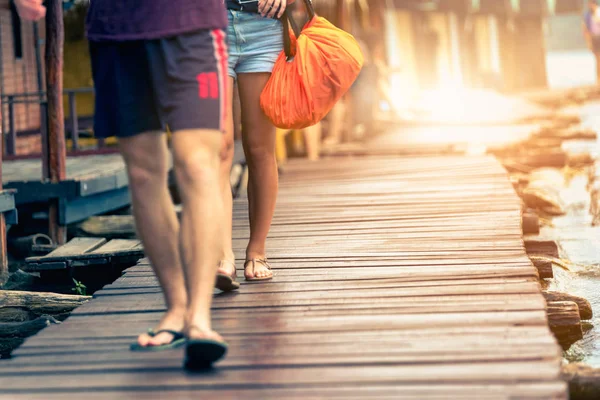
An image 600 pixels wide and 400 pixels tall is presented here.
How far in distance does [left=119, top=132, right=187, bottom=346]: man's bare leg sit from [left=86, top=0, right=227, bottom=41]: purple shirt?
33 cm

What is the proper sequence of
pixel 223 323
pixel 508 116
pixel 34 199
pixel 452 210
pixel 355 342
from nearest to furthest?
pixel 355 342, pixel 223 323, pixel 452 210, pixel 34 199, pixel 508 116

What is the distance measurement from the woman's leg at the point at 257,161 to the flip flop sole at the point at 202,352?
1335 millimetres

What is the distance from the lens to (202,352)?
3029mm

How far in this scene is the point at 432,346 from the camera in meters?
3.26

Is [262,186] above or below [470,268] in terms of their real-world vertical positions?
above

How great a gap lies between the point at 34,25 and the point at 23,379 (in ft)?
34.3

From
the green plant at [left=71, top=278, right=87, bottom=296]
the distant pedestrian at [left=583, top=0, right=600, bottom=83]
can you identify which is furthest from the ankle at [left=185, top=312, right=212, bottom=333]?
the distant pedestrian at [left=583, top=0, right=600, bottom=83]

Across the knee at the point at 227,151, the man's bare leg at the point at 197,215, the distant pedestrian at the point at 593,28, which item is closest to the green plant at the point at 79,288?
the knee at the point at 227,151

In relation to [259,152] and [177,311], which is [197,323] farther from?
[259,152]

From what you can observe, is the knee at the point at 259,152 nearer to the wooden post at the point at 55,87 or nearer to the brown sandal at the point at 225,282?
the brown sandal at the point at 225,282

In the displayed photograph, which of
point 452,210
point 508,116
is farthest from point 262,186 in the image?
point 508,116

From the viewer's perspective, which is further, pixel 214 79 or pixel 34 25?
pixel 34 25

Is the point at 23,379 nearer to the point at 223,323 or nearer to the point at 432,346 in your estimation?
the point at 223,323

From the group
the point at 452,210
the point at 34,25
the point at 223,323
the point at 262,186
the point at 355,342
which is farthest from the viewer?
the point at 34,25
